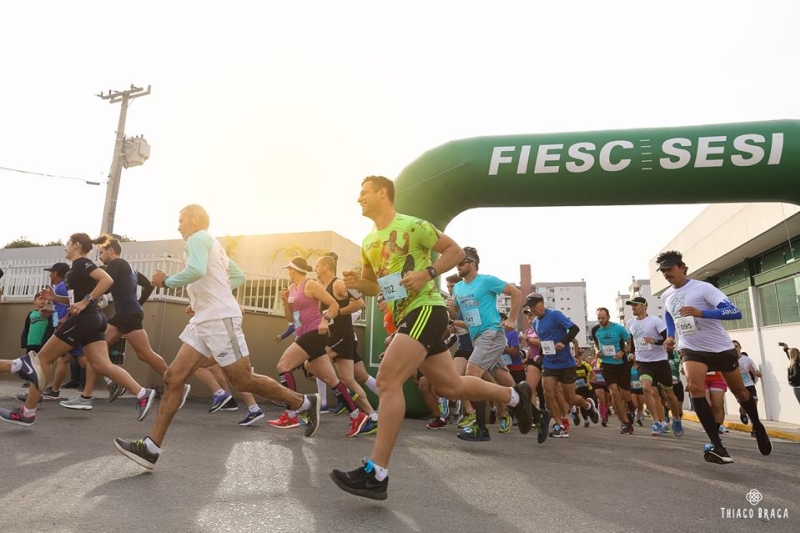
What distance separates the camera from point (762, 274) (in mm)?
15211

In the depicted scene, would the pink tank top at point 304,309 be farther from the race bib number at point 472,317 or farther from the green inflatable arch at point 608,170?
the green inflatable arch at point 608,170

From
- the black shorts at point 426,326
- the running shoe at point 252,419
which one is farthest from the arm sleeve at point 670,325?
the running shoe at point 252,419

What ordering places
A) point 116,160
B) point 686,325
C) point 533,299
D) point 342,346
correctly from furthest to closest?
point 116,160, point 533,299, point 342,346, point 686,325

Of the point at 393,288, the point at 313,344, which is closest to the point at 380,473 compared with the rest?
the point at 393,288

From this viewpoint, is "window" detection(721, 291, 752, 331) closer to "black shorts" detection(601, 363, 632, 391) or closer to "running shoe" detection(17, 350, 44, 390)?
"black shorts" detection(601, 363, 632, 391)

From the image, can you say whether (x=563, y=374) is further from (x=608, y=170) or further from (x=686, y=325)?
(x=608, y=170)

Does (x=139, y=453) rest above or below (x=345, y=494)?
above

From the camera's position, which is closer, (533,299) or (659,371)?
(533,299)

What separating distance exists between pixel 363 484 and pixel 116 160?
73.5 ft

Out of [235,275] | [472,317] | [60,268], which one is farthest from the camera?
[60,268]

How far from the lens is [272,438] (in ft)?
15.6

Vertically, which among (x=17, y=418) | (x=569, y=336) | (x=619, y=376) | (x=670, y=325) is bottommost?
(x=17, y=418)

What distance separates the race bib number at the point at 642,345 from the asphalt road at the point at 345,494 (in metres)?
2.71

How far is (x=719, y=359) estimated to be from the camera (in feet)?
15.6
